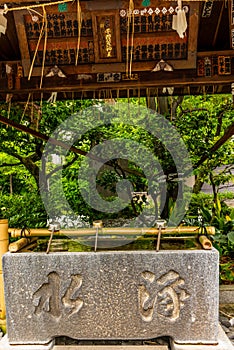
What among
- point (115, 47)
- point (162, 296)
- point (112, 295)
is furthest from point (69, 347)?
point (115, 47)

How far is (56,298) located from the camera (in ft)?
8.96

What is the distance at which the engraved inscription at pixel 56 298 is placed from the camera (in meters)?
2.72

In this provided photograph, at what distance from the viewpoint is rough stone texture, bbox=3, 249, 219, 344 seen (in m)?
2.67

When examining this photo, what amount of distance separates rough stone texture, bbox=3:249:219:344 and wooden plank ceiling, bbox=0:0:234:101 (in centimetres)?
171

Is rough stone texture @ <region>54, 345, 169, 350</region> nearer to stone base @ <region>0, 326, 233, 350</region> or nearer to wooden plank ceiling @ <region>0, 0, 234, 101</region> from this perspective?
stone base @ <region>0, 326, 233, 350</region>

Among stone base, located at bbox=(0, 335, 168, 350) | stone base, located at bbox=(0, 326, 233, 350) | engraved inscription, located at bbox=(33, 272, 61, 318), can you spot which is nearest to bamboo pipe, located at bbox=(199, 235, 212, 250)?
stone base, located at bbox=(0, 326, 233, 350)

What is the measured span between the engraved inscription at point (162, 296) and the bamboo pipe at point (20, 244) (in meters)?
1.11

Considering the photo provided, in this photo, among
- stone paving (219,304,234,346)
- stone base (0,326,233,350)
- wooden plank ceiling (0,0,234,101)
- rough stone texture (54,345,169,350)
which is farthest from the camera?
stone paving (219,304,234,346)

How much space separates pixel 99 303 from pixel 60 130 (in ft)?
12.4

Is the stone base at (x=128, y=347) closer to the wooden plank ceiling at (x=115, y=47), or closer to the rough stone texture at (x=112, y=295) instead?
the rough stone texture at (x=112, y=295)

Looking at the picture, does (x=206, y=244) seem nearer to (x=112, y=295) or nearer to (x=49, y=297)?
(x=112, y=295)

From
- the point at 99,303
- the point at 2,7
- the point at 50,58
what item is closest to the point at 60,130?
the point at 50,58

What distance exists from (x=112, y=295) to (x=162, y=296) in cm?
41

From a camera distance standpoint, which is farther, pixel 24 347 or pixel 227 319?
pixel 227 319
